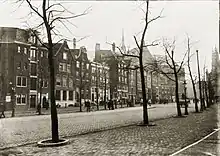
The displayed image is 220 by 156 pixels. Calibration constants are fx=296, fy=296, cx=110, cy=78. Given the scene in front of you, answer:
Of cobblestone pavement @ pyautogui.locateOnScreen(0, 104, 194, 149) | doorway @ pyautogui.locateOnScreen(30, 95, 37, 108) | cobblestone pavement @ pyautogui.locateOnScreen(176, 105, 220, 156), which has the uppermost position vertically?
doorway @ pyautogui.locateOnScreen(30, 95, 37, 108)

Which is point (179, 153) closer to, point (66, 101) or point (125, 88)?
point (66, 101)

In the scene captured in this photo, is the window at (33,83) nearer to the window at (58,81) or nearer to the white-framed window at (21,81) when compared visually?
the white-framed window at (21,81)

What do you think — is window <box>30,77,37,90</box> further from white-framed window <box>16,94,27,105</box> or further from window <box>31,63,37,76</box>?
white-framed window <box>16,94,27,105</box>

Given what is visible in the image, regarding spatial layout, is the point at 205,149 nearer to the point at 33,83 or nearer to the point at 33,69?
the point at 33,83

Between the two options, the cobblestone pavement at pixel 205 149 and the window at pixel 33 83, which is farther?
the window at pixel 33 83

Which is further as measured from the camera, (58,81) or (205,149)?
(58,81)

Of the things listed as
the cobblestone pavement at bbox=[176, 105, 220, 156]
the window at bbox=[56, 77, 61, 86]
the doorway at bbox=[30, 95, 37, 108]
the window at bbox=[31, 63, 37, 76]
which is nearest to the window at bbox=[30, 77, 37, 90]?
the window at bbox=[31, 63, 37, 76]

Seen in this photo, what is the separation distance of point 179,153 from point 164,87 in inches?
4212

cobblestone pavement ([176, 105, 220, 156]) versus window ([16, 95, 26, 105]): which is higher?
window ([16, 95, 26, 105])

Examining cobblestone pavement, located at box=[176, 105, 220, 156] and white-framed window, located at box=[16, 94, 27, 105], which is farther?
white-framed window, located at box=[16, 94, 27, 105]

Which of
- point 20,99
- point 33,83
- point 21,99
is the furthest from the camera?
point 33,83

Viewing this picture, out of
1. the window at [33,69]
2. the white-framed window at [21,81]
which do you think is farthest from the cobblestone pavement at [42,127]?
the window at [33,69]

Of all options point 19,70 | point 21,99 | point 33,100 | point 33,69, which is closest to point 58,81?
point 33,69

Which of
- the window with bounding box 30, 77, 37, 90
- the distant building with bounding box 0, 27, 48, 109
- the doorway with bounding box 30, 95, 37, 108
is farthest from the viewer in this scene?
the window with bounding box 30, 77, 37, 90
